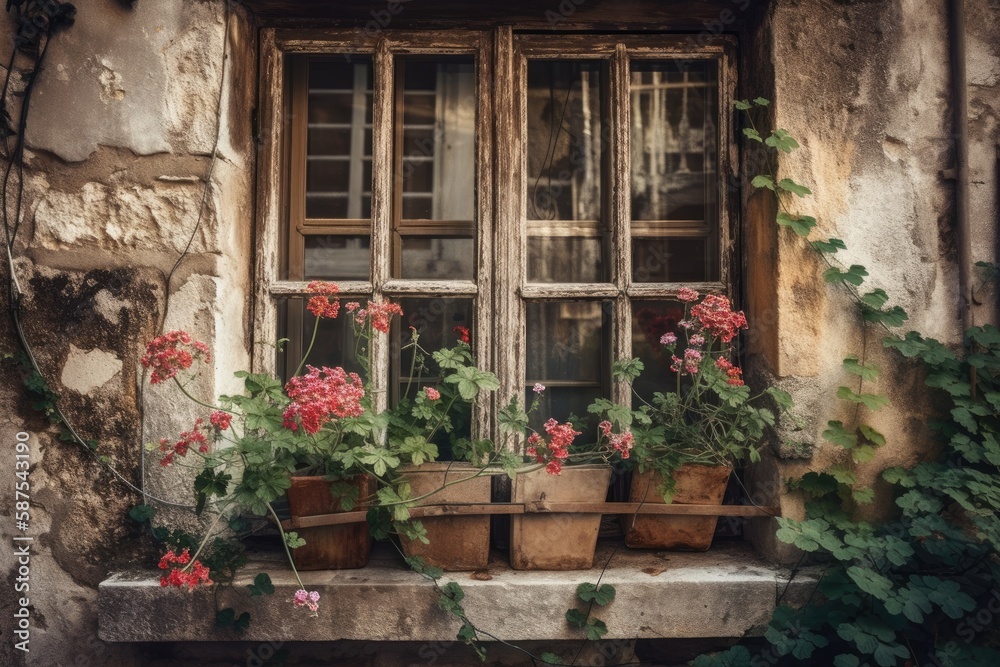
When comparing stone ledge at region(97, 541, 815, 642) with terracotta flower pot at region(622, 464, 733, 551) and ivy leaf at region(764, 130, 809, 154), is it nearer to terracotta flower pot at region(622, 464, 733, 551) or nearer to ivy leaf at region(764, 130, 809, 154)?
terracotta flower pot at region(622, 464, 733, 551)

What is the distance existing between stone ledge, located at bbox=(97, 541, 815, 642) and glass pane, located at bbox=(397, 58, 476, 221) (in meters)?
1.20

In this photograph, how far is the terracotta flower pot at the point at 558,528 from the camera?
205 cm

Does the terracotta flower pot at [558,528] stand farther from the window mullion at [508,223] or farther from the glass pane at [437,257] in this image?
the glass pane at [437,257]

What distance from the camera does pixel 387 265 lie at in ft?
7.52

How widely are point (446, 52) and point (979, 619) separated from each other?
2186 mm

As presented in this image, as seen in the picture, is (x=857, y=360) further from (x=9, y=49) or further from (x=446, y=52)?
(x=9, y=49)

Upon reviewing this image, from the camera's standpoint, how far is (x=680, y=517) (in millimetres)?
2119

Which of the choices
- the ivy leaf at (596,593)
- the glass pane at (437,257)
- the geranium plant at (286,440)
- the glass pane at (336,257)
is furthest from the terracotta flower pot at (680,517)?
the glass pane at (336,257)

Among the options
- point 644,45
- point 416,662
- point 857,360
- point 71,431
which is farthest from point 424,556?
point 644,45

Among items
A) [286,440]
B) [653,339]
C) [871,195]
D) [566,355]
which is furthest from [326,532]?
[871,195]

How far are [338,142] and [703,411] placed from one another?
1489 millimetres

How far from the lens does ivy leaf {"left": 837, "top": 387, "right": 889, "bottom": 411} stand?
1998 millimetres

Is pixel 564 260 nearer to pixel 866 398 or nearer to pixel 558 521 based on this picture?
pixel 558 521

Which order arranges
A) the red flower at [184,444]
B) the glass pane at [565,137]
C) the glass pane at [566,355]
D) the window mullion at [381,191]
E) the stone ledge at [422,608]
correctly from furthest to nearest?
the glass pane at [565,137] < the glass pane at [566,355] < the window mullion at [381,191] < the stone ledge at [422,608] < the red flower at [184,444]
